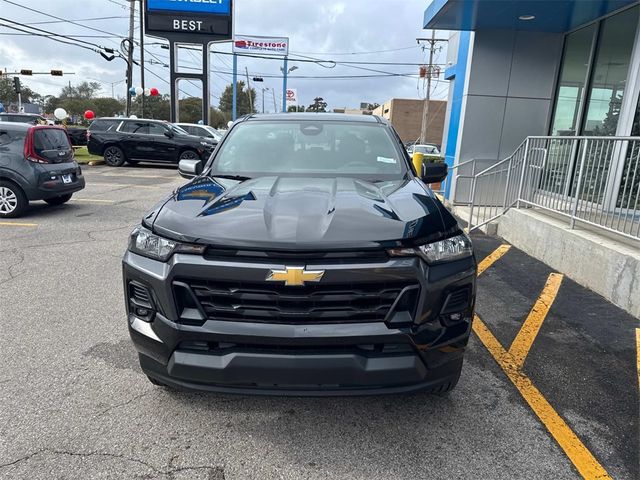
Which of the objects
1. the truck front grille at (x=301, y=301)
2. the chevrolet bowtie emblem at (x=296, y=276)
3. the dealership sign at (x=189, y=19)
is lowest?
the truck front grille at (x=301, y=301)

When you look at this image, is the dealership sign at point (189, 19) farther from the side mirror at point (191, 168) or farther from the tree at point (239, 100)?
the tree at point (239, 100)

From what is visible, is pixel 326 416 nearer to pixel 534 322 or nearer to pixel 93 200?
pixel 534 322

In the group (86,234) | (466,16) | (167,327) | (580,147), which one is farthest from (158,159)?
(167,327)

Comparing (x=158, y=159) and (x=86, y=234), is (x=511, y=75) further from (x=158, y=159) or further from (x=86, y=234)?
(x=158, y=159)

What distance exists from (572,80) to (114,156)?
52.1 ft

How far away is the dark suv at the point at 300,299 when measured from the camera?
7.26 feet

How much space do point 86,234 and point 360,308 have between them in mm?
6397

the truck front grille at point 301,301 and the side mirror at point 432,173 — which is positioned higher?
the side mirror at point 432,173

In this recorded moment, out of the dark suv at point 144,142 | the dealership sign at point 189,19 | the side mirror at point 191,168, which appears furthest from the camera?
the dealership sign at point 189,19

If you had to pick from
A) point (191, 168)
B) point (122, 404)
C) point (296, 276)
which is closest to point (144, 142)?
point (191, 168)

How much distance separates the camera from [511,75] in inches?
385

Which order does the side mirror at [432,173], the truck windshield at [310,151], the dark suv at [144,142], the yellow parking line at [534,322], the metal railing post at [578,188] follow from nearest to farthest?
1. the truck windshield at [310,151]
2. the yellow parking line at [534,322]
3. the side mirror at [432,173]
4. the metal railing post at [578,188]
5. the dark suv at [144,142]

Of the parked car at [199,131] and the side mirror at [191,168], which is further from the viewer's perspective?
the parked car at [199,131]

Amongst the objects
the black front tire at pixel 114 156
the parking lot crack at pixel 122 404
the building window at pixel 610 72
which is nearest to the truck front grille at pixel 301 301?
the parking lot crack at pixel 122 404
